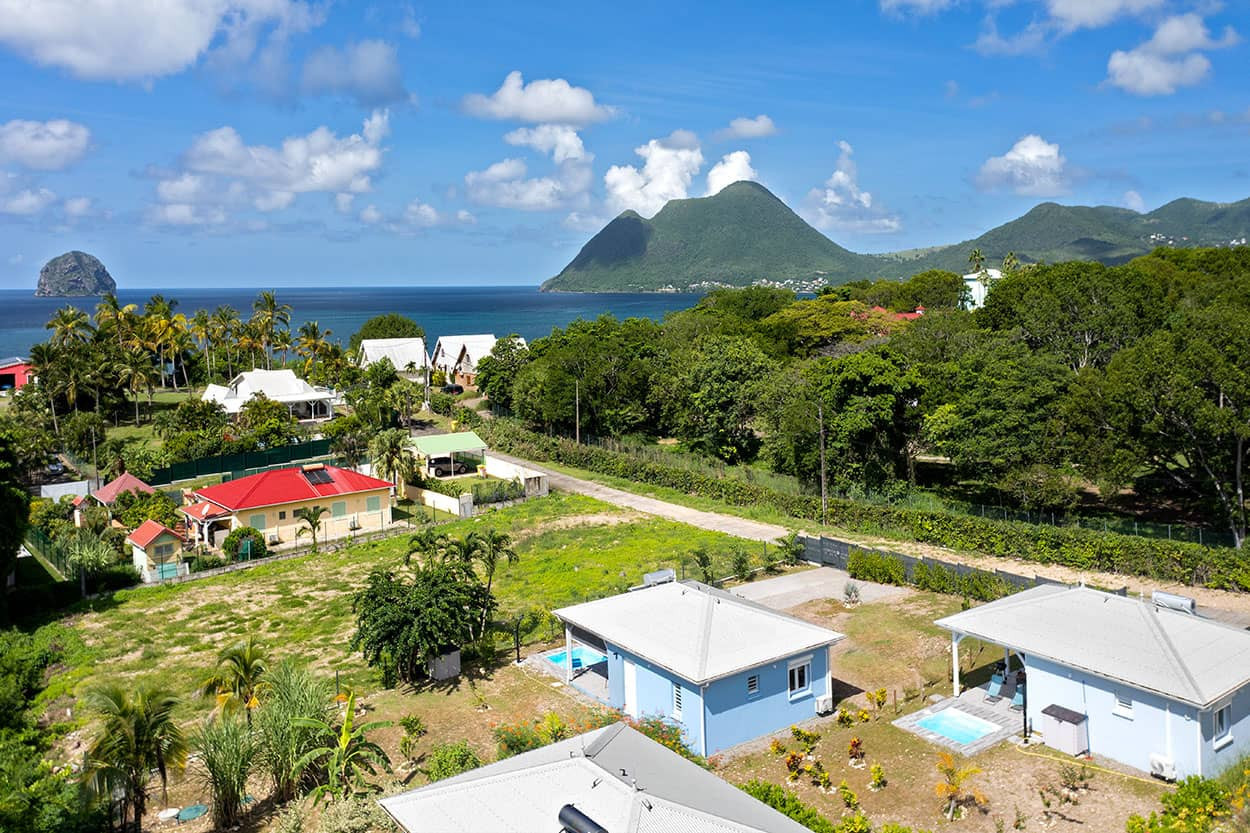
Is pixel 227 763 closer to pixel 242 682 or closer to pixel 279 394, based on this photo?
pixel 242 682

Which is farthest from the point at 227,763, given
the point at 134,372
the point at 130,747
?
the point at 134,372

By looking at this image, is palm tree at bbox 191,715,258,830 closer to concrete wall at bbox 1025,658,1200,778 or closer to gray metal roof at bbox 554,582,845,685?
gray metal roof at bbox 554,582,845,685

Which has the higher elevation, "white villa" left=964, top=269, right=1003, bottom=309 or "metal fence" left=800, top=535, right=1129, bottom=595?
"white villa" left=964, top=269, right=1003, bottom=309

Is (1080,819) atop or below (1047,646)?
below

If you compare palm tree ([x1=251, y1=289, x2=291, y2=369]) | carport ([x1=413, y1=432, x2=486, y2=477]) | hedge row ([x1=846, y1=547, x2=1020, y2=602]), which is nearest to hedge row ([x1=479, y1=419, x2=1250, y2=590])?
hedge row ([x1=846, y1=547, x2=1020, y2=602])

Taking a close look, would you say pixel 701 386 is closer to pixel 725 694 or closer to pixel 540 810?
pixel 725 694

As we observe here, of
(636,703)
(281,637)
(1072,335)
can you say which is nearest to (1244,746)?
(636,703)
